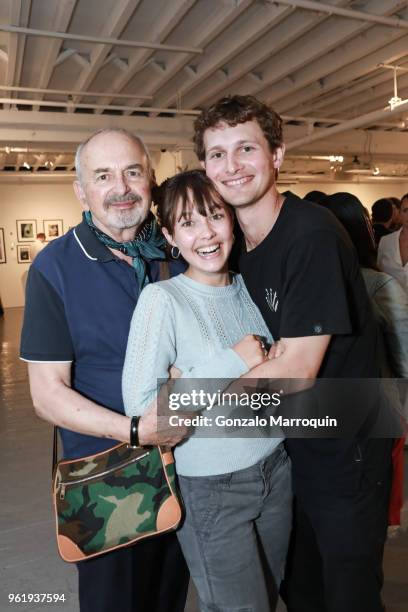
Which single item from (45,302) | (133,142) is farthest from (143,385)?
(133,142)

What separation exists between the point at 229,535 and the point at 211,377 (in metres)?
0.42

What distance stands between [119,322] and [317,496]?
78 centimetres

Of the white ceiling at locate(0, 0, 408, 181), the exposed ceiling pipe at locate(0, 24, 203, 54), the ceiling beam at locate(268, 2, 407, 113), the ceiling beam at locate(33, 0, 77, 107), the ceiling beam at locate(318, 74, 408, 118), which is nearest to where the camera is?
the ceiling beam at locate(33, 0, 77, 107)

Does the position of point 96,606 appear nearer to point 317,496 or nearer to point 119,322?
point 317,496

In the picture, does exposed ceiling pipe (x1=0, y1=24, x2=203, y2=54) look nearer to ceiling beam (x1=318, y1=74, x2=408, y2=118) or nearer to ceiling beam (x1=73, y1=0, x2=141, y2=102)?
ceiling beam (x1=73, y1=0, x2=141, y2=102)

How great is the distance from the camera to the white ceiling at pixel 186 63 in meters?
5.00

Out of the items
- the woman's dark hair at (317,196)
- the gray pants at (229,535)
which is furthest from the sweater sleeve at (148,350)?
the woman's dark hair at (317,196)

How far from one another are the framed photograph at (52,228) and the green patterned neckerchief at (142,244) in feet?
46.3

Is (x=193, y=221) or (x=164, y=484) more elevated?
(x=193, y=221)

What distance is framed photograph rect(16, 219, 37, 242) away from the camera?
49.2 ft

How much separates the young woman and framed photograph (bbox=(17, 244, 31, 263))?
47.5 ft

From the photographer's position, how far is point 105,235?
5.24ft

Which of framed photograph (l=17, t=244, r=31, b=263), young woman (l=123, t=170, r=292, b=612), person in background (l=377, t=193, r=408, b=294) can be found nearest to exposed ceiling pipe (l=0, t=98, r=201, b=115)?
person in background (l=377, t=193, r=408, b=294)

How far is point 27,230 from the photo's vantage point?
1507 cm
